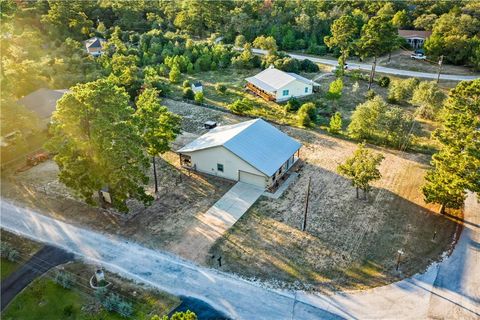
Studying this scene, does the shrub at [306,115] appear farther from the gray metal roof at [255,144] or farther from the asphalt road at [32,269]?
the asphalt road at [32,269]

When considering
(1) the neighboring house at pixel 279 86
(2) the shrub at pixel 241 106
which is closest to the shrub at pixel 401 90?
(1) the neighboring house at pixel 279 86

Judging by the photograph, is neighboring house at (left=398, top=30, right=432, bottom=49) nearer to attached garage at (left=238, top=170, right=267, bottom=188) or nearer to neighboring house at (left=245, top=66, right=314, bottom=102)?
neighboring house at (left=245, top=66, right=314, bottom=102)

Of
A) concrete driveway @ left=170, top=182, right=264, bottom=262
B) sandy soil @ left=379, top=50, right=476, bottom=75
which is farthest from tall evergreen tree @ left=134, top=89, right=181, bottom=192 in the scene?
sandy soil @ left=379, top=50, right=476, bottom=75

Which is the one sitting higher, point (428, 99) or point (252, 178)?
point (428, 99)

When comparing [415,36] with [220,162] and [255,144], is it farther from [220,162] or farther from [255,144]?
[220,162]

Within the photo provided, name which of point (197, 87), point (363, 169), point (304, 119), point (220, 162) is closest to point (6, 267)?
point (220, 162)

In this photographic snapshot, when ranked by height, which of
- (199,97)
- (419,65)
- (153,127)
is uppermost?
(153,127)

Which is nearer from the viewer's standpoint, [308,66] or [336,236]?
[336,236]
